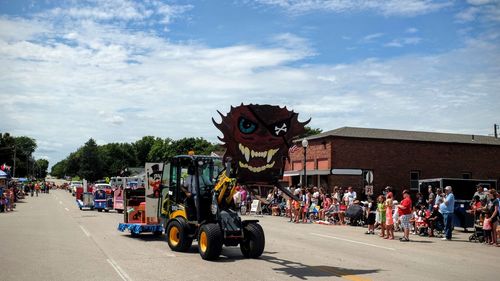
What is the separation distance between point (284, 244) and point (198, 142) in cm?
10090

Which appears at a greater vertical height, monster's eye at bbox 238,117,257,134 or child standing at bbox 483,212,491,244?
monster's eye at bbox 238,117,257,134

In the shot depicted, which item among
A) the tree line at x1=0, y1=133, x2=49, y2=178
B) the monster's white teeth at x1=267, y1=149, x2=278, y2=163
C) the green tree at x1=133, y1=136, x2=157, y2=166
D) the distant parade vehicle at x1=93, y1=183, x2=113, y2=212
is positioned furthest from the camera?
the green tree at x1=133, y1=136, x2=157, y2=166

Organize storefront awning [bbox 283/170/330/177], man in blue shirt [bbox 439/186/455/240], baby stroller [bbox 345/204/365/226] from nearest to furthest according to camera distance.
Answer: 1. man in blue shirt [bbox 439/186/455/240]
2. baby stroller [bbox 345/204/365/226]
3. storefront awning [bbox 283/170/330/177]

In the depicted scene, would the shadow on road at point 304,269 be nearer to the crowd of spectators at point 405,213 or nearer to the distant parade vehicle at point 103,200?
the crowd of spectators at point 405,213

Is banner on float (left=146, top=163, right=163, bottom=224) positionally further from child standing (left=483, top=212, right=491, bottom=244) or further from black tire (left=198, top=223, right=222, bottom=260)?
child standing (left=483, top=212, right=491, bottom=244)

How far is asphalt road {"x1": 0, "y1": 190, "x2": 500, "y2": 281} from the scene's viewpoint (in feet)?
34.1

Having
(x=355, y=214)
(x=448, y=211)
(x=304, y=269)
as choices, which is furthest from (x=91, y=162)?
(x=304, y=269)

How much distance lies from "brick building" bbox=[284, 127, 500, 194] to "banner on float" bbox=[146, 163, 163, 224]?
23.1 meters

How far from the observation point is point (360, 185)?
39.0 meters

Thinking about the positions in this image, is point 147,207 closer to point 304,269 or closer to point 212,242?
point 212,242

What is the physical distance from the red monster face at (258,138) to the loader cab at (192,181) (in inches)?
92.5

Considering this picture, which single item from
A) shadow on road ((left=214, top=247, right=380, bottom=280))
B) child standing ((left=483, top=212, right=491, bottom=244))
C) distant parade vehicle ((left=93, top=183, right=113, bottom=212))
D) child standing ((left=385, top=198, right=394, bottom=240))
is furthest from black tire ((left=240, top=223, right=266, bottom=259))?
distant parade vehicle ((left=93, top=183, right=113, bottom=212))

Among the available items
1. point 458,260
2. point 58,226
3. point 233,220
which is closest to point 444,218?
point 458,260

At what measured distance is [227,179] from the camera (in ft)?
40.4
